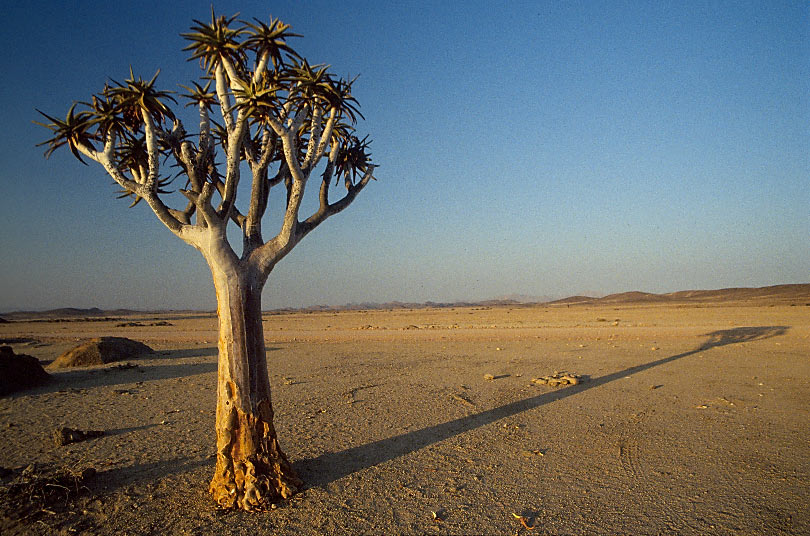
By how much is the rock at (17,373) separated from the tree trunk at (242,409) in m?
10.7

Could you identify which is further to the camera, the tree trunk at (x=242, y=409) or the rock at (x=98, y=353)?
the rock at (x=98, y=353)

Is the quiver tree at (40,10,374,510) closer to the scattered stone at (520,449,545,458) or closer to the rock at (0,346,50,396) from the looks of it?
the scattered stone at (520,449,545,458)

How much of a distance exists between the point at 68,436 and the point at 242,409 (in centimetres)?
498

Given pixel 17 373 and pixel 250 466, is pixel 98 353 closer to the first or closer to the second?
pixel 17 373

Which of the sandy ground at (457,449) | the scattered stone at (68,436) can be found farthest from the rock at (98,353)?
the scattered stone at (68,436)

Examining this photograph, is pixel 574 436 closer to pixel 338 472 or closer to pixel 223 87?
pixel 338 472

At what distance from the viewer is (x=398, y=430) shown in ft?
30.5

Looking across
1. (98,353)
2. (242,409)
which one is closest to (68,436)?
(242,409)

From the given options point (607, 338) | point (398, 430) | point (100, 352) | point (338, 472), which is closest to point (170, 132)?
point (338, 472)

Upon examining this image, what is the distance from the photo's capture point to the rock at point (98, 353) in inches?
700

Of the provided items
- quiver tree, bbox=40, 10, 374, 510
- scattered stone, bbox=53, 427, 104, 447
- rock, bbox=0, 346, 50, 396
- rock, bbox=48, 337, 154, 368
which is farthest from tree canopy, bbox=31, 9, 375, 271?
rock, bbox=48, 337, 154, 368

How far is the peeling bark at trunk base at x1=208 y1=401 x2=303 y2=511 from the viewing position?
6.09m

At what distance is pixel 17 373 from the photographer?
13273mm

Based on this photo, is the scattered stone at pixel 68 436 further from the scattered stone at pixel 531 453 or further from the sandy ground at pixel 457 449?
the scattered stone at pixel 531 453
